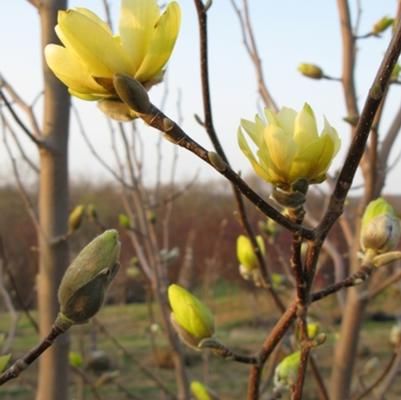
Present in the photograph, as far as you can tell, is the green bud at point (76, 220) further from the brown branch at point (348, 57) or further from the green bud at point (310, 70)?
the brown branch at point (348, 57)

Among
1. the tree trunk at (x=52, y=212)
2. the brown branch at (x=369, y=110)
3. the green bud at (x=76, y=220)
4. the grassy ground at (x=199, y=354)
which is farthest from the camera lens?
the grassy ground at (x=199, y=354)

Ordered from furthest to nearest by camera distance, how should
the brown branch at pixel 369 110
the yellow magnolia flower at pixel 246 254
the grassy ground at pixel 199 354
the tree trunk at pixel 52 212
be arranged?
the grassy ground at pixel 199 354, the tree trunk at pixel 52 212, the yellow magnolia flower at pixel 246 254, the brown branch at pixel 369 110

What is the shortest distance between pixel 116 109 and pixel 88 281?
128 millimetres

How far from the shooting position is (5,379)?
0.42 metres

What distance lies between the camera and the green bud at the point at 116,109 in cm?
43

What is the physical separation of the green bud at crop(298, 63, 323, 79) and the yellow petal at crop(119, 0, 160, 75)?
73 cm

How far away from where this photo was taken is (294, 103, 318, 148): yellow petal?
44 centimetres

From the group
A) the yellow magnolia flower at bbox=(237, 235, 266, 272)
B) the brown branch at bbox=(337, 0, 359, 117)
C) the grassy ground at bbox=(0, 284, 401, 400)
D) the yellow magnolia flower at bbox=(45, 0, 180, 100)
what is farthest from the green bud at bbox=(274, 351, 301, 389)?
the grassy ground at bbox=(0, 284, 401, 400)

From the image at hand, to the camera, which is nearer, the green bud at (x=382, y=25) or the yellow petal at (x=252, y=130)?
the yellow petal at (x=252, y=130)

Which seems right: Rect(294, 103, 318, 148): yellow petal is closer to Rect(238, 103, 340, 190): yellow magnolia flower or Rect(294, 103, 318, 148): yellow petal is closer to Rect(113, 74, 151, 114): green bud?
Rect(238, 103, 340, 190): yellow magnolia flower

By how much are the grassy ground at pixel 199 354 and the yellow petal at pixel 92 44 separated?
2.38 meters

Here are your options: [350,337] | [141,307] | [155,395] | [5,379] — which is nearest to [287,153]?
[5,379]

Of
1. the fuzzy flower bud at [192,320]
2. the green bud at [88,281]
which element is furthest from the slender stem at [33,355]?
the fuzzy flower bud at [192,320]

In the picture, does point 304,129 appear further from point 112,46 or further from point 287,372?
point 287,372
